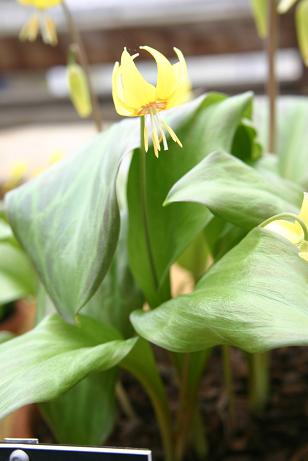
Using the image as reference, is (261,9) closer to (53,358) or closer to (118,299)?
(118,299)

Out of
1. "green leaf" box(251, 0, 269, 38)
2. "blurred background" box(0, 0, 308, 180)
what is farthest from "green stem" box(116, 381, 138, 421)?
"blurred background" box(0, 0, 308, 180)

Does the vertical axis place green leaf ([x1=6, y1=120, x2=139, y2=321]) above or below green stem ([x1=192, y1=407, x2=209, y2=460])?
above

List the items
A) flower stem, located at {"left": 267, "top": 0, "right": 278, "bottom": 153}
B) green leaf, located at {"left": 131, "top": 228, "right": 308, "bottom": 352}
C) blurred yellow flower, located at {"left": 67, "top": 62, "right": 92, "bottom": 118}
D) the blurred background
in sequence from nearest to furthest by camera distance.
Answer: green leaf, located at {"left": 131, "top": 228, "right": 308, "bottom": 352}
flower stem, located at {"left": 267, "top": 0, "right": 278, "bottom": 153}
blurred yellow flower, located at {"left": 67, "top": 62, "right": 92, "bottom": 118}
the blurred background

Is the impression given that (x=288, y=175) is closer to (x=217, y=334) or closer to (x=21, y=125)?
(x=217, y=334)

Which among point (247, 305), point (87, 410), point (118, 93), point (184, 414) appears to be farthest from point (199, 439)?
point (118, 93)

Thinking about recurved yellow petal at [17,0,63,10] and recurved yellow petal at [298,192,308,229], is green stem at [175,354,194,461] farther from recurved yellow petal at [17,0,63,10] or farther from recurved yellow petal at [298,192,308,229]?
recurved yellow petal at [17,0,63,10]

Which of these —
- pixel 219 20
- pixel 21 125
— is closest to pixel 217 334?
pixel 219 20
